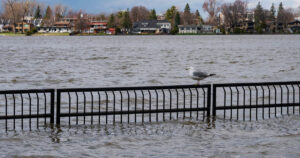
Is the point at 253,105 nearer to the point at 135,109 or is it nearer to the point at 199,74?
the point at 199,74

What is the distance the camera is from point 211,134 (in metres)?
13.6

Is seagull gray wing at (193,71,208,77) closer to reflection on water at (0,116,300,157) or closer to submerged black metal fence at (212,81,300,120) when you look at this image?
submerged black metal fence at (212,81,300,120)

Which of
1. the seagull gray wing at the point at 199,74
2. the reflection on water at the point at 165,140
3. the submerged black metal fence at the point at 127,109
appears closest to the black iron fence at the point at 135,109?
the submerged black metal fence at the point at 127,109

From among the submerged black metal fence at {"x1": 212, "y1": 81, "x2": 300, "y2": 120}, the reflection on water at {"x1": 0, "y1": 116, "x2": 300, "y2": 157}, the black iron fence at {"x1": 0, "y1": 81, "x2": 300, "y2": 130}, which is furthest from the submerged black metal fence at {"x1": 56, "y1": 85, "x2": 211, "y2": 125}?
the submerged black metal fence at {"x1": 212, "y1": 81, "x2": 300, "y2": 120}

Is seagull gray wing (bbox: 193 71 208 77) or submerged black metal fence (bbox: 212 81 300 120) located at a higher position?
seagull gray wing (bbox: 193 71 208 77)

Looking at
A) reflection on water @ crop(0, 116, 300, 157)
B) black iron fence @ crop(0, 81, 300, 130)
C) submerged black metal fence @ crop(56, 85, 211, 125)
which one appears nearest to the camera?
reflection on water @ crop(0, 116, 300, 157)

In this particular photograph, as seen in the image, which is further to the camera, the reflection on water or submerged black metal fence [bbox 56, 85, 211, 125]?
submerged black metal fence [bbox 56, 85, 211, 125]

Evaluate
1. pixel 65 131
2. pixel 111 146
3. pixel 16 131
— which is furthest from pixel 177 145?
pixel 16 131

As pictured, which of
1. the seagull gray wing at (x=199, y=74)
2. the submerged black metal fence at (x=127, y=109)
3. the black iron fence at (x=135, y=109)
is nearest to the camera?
the black iron fence at (x=135, y=109)

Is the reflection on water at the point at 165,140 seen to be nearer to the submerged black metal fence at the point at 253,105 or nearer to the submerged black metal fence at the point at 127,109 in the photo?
the submerged black metal fence at the point at 127,109

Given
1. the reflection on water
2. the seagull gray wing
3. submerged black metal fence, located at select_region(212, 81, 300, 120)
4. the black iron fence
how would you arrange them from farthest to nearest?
the seagull gray wing
submerged black metal fence, located at select_region(212, 81, 300, 120)
the black iron fence
the reflection on water

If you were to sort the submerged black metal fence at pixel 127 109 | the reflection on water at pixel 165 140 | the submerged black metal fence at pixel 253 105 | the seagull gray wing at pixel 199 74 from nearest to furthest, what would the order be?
the reflection on water at pixel 165 140
the submerged black metal fence at pixel 127 109
the submerged black metal fence at pixel 253 105
the seagull gray wing at pixel 199 74

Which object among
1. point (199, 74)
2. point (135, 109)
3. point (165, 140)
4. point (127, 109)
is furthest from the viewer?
point (127, 109)

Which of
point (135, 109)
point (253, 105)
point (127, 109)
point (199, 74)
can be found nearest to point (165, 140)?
point (135, 109)
